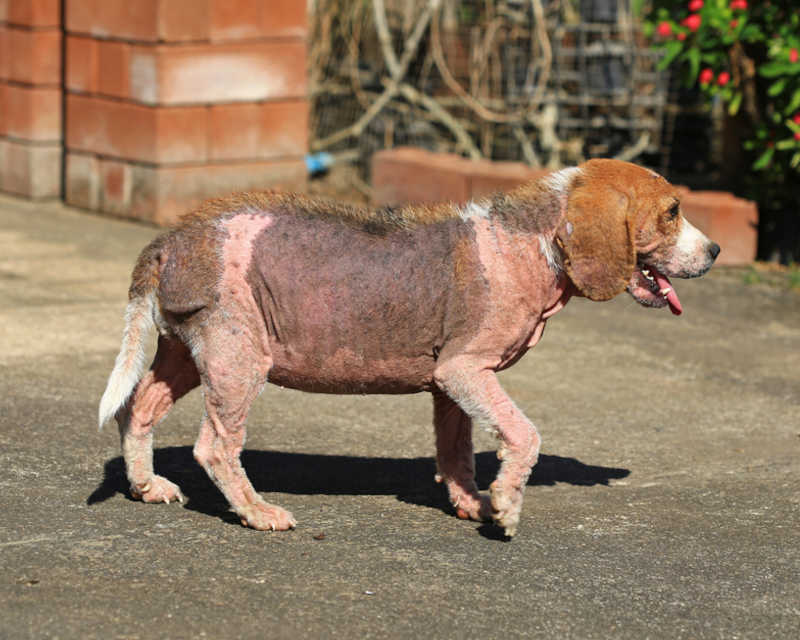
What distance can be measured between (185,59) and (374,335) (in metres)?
5.90

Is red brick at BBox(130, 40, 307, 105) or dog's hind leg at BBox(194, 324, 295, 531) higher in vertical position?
red brick at BBox(130, 40, 307, 105)

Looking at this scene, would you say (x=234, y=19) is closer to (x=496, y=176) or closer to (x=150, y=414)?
(x=496, y=176)

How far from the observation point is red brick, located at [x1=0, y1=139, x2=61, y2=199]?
11.4 meters

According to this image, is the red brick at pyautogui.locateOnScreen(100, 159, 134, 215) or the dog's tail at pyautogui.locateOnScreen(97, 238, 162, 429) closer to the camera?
the dog's tail at pyautogui.locateOnScreen(97, 238, 162, 429)

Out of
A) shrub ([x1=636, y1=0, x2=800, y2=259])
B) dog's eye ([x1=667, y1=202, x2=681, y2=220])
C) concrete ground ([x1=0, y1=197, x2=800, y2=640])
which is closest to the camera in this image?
concrete ground ([x1=0, y1=197, x2=800, y2=640])

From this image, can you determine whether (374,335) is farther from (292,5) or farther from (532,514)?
(292,5)

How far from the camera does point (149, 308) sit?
5090mm

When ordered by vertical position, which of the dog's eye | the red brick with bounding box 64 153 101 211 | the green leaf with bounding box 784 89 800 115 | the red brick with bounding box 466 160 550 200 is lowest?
the red brick with bounding box 64 153 101 211

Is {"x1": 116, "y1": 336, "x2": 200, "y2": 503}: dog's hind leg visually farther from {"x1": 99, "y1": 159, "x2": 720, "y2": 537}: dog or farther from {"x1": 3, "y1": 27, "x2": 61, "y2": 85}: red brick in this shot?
{"x1": 3, "y1": 27, "x2": 61, "y2": 85}: red brick

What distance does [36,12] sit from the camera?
11.2 meters

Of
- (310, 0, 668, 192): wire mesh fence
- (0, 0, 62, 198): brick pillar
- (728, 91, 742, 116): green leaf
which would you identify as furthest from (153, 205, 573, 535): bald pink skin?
(0, 0, 62, 198): brick pillar

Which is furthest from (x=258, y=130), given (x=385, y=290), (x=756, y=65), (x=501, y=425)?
(x=501, y=425)

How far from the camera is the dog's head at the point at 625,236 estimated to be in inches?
196

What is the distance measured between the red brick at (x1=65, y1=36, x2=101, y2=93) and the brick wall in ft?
0.03
